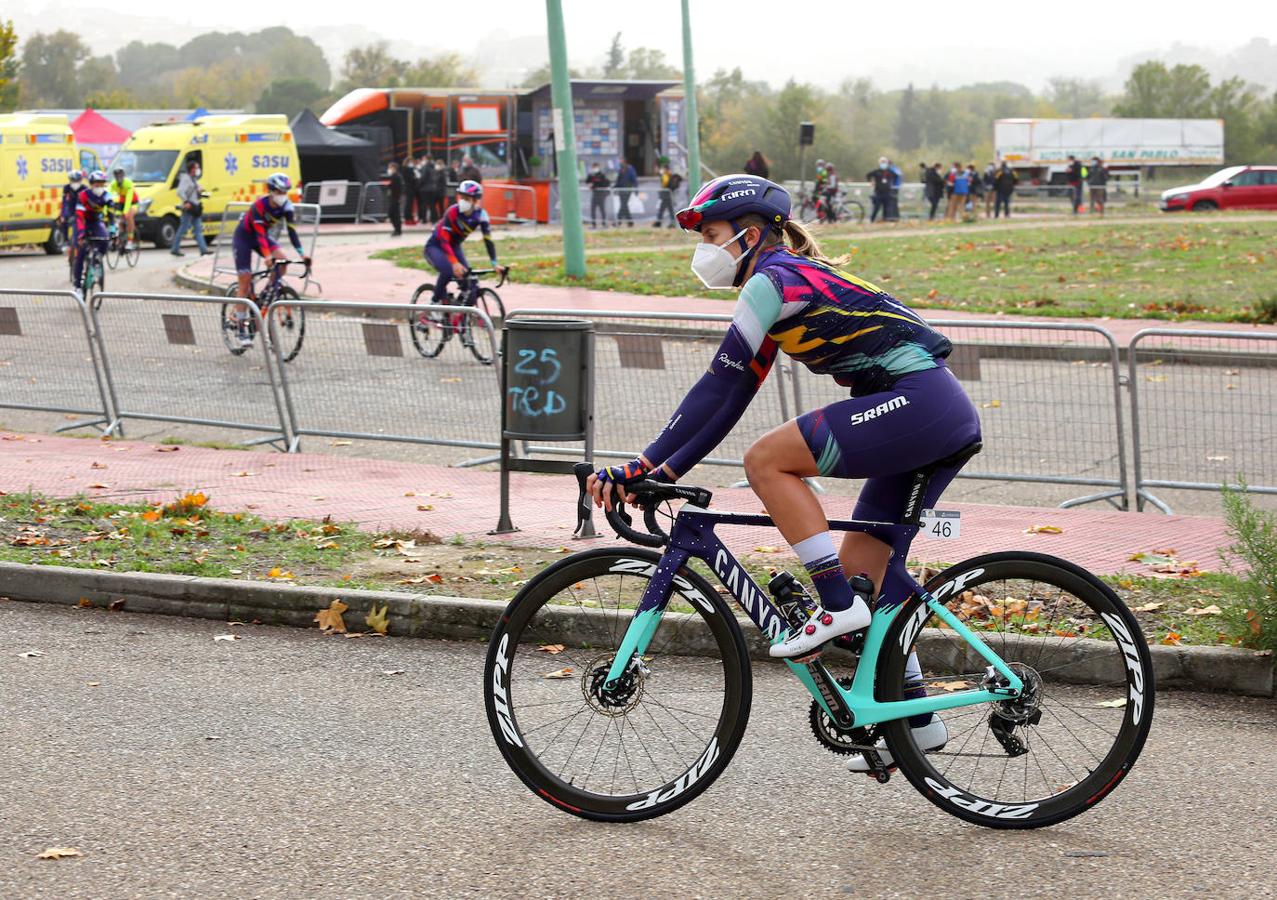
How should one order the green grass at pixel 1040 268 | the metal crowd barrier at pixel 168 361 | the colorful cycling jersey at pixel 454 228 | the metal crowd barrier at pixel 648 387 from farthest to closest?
the green grass at pixel 1040 268 → the colorful cycling jersey at pixel 454 228 → the metal crowd barrier at pixel 168 361 → the metal crowd barrier at pixel 648 387

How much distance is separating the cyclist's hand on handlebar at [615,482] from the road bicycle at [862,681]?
5 cm

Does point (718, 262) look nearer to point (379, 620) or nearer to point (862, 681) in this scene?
point (862, 681)

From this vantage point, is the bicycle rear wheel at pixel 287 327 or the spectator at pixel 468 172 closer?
the bicycle rear wheel at pixel 287 327

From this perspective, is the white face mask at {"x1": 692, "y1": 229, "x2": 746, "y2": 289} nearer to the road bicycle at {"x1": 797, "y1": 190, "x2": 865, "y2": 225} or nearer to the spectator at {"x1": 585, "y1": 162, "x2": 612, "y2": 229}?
the road bicycle at {"x1": 797, "y1": 190, "x2": 865, "y2": 225}

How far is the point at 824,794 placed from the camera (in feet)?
15.8

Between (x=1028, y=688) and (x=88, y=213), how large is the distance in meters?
19.8

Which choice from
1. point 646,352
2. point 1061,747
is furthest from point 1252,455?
point 1061,747

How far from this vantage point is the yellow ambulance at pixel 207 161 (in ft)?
116

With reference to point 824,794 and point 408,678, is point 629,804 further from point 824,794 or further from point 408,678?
point 408,678

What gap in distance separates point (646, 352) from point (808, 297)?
6477 mm

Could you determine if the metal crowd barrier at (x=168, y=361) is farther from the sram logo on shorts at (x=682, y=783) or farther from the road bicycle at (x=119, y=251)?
the road bicycle at (x=119, y=251)

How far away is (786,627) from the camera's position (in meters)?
4.43

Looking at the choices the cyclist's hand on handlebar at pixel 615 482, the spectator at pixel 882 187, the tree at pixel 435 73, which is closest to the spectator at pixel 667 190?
the spectator at pixel 882 187

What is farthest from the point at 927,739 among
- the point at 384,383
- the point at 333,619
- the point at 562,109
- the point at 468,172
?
the point at 468,172
